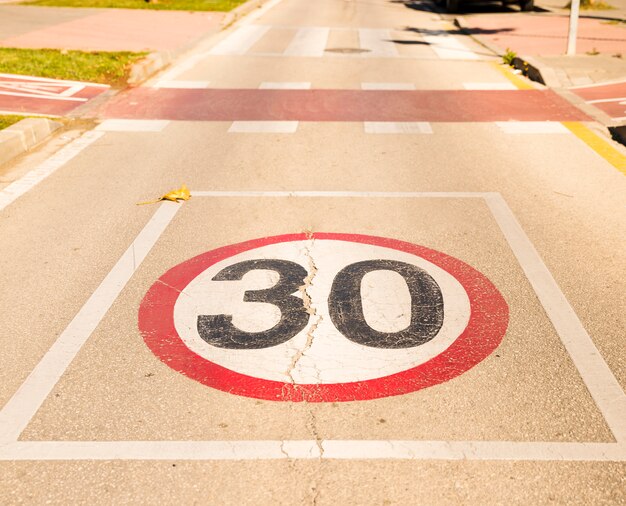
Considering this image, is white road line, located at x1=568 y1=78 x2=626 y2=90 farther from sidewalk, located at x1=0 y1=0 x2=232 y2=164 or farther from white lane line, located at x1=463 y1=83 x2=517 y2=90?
sidewalk, located at x1=0 y1=0 x2=232 y2=164

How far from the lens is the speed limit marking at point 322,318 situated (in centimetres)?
442

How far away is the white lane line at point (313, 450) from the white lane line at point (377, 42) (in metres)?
14.5

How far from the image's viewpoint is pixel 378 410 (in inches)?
161

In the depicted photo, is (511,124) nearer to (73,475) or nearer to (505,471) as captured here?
(505,471)

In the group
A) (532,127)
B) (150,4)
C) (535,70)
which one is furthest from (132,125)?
(150,4)

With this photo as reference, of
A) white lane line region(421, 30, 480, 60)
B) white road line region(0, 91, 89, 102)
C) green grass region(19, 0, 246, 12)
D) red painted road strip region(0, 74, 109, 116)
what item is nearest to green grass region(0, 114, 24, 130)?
red painted road strip region(0, 74, 109, 116)

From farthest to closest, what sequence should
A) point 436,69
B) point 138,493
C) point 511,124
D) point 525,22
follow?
1. point 525,22
2. point 436,69
3. point 511,124
4. point 138,493

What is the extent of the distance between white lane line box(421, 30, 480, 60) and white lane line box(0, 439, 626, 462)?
46.7ft

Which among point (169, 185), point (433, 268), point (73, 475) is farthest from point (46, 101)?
point (73, 475)

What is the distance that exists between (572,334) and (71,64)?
12207 millimetres

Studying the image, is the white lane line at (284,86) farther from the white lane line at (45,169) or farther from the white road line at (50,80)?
the white lane line at (45,169)

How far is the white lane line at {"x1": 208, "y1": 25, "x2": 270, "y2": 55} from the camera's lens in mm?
18080

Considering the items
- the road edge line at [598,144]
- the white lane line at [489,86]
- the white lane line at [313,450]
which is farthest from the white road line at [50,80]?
the white lane line at [313,450]

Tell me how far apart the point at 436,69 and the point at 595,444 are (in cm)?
1248
